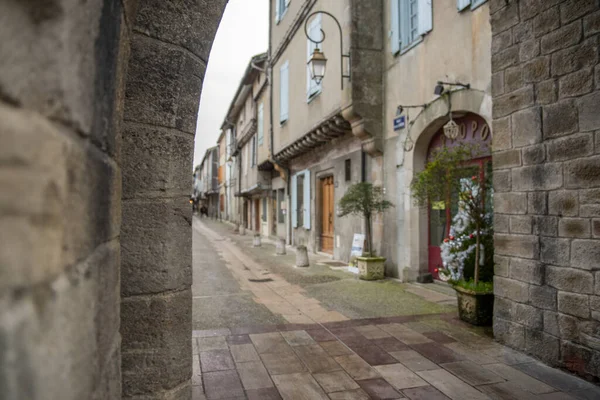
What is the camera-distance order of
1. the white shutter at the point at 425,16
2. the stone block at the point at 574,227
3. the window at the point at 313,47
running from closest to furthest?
1. the stone block at the point at 574,227
2. the white shutter at the point at 425,16
3. the window at the point at 313,47

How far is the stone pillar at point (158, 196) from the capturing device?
1854 mm

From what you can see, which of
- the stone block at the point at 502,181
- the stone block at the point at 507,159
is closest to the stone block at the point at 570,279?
the stone block at the point at 502,181

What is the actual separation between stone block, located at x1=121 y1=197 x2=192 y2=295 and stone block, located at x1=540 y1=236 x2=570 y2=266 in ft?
9.50

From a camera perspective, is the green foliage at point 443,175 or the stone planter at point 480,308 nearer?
the stone planter at point 480,308

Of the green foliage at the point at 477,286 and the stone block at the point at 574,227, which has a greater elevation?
the stone block at the point at 574,227

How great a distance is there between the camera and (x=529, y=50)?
3.67 metres

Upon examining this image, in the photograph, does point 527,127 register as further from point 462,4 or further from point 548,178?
point 462,4

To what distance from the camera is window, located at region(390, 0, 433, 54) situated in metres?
6.78

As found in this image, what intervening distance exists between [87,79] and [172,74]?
3.51ft

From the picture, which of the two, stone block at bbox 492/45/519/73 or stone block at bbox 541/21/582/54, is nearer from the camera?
stone block at bbox 541/21/582/54

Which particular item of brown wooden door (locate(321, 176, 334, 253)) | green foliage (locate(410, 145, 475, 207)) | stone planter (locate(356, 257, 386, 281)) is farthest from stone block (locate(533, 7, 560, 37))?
brown wooden door (locate(321, 176, 334, 253))

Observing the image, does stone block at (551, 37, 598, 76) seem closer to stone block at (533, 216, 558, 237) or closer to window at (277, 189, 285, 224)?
stone block at (533, 216, 558, 237)

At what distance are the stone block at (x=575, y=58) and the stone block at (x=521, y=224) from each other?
3.87 ft

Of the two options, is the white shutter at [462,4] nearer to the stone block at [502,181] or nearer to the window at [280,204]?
the stone block at [502,181]
